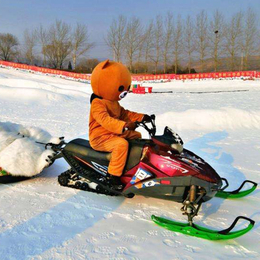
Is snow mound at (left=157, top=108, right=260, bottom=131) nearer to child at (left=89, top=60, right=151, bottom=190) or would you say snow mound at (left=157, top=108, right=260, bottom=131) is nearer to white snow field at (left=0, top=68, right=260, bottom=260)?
white snow field at (left=0, top=68, right=260, bottom=260)

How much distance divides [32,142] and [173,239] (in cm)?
231

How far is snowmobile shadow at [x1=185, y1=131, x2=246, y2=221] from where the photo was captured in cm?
313

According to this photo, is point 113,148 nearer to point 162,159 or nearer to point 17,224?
point 162,159

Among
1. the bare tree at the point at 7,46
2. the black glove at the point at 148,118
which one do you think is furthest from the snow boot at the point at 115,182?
the bare tree at the point at 7,46

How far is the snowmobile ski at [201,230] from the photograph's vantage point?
7.73 feet

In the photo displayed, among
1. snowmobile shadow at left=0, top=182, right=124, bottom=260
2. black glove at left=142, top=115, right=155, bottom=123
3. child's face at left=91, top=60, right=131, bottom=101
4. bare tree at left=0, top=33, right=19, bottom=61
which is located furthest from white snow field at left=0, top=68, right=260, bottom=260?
bare tree at left=0, top=33, right=19, bottom=61

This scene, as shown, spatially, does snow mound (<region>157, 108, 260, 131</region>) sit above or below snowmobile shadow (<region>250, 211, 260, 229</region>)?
above

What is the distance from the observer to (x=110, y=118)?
294cm

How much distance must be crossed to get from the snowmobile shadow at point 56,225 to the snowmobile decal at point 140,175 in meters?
0.41

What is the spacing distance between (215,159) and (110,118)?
Result: 2692mm

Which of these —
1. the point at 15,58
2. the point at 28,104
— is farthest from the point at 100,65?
the point at 15,58

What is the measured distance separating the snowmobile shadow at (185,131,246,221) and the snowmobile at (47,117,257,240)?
239mm

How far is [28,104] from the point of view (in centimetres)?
1138

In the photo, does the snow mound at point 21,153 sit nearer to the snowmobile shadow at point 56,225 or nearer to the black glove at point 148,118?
the snowmobile shadow at point 56,225
